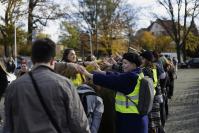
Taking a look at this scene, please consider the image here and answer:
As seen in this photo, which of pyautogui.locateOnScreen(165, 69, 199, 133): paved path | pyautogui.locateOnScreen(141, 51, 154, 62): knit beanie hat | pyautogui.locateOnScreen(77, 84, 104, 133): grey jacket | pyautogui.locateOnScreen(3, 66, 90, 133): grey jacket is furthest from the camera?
pyautogui.locateOnScreen(165, 69, 199, 133): paved path

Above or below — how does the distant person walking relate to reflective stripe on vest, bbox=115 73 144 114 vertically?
above

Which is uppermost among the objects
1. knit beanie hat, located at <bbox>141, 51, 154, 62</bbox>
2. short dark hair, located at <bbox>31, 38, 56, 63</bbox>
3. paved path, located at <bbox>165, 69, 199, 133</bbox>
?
short dark hair, located at <bbox>31, 38, 56, 63</bbox>

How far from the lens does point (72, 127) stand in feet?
12.6

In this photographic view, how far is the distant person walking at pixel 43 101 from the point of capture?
3734 millimetres

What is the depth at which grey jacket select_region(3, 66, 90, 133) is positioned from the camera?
12.2 ft

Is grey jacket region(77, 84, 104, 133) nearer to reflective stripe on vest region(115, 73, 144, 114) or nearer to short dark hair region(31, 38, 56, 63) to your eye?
reflective stripe on vest region(115, 73, 144, 114)

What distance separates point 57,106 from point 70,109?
11 centimetres

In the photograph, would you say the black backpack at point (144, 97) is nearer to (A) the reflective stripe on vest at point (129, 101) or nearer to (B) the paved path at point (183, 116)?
(A) the reflective stripe on vest at point (129, 101)

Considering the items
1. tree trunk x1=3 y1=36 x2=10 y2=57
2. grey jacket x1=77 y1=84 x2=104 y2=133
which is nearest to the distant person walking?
grey jacket x1=77 y1=84 x2=104 y2=133

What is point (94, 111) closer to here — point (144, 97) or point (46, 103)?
point (144, 97)

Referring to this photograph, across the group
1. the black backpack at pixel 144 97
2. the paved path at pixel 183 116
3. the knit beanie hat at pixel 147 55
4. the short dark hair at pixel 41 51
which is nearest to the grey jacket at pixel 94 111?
the black backpack at pixel 144 97

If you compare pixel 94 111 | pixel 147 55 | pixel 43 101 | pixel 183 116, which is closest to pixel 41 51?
pixel 43 101

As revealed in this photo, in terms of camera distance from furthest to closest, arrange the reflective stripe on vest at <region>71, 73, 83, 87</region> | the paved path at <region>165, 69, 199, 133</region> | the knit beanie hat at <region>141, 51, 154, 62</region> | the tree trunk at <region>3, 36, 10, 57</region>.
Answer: the tree trunk at <region>3, 36, 10, 57</region>
the paved path at <region>165, 69, 199, 133</region>
the knit beanie hat at <region>141, 51, 154, 62</region>
the reflective stripe on vest at <region>71, 73, 83, 87</region>

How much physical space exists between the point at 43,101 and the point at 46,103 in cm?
3
